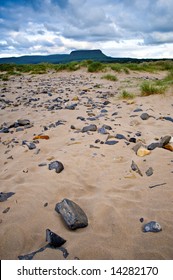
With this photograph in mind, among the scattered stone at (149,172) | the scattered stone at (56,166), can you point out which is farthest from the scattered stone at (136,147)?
the scattered stone at (56,166)

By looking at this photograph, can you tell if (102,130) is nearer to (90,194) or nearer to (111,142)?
(111,142)

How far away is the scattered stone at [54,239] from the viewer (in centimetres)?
169

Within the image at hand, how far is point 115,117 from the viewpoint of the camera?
4867 millimetres

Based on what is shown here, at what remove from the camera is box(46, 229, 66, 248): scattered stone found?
1.69 m

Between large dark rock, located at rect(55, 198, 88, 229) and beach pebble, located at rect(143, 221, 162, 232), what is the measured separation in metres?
0.47

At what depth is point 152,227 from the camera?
1.79m

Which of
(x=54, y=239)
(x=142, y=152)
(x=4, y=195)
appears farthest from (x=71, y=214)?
(x=142, y=152)

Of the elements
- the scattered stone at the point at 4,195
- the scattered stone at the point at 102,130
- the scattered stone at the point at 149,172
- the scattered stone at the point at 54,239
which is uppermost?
the scattered stone at the point at 102,130

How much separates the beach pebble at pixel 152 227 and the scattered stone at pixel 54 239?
629 millimetres

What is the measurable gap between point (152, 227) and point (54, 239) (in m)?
0.74

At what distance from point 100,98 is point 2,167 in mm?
4859

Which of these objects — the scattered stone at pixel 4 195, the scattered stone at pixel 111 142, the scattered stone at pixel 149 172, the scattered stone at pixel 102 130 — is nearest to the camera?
the scattered stone at pixel 4 195

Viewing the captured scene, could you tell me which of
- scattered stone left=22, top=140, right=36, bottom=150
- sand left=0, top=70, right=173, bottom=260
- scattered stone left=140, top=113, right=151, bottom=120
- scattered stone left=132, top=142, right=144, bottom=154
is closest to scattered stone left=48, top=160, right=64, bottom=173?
sand left=0, top=70, right=173, bottom=260

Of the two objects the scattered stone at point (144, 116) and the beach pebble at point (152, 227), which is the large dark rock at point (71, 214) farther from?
the scattered stone at point (144, 116)
